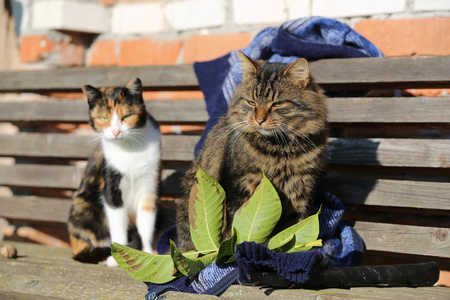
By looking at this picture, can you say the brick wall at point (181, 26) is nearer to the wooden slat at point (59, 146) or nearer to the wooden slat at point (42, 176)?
the wooden slat at point (59, 146)

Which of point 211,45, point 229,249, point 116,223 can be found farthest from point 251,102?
point 211,45

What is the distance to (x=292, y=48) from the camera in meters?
2.19

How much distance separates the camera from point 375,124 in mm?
2186

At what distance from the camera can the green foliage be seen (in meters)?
1.55

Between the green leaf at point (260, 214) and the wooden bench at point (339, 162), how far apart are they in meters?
0.20

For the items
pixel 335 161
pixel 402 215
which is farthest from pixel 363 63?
pixel 402 215

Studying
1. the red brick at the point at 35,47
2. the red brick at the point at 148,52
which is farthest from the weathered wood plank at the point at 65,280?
the red brick at the point at 35,47

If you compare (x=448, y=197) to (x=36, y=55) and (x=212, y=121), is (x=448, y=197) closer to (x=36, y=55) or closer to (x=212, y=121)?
(x=212, y=121)

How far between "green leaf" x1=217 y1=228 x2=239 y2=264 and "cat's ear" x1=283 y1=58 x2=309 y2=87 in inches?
Result: 23.6

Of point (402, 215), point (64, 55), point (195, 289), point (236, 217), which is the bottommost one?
point (402, 215)

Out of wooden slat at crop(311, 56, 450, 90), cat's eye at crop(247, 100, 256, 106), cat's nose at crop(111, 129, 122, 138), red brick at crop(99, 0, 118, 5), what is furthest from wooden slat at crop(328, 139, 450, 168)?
red brick at crop(99, 0, 118, 5)

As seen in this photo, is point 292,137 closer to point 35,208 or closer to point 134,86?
point 134,86

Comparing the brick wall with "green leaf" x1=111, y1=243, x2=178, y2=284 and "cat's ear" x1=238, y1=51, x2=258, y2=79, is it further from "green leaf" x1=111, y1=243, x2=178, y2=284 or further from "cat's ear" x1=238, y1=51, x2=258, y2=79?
"green leaf" x1=111, y1=243, x2=178, y2=284

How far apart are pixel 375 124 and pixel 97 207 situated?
1.26 m
